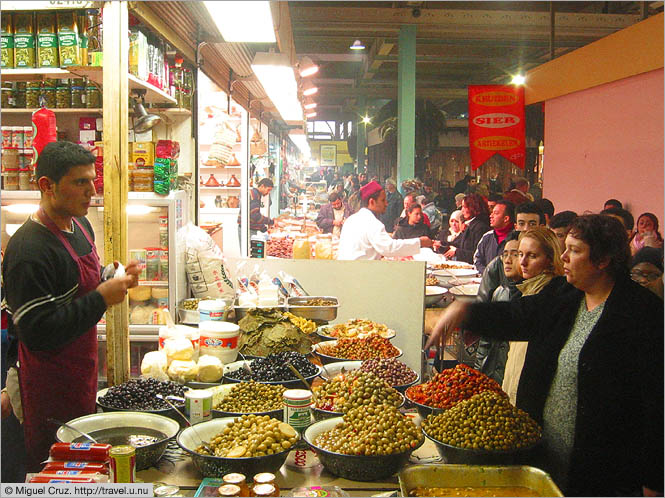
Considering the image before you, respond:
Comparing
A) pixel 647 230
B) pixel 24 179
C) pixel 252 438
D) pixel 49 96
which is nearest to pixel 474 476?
pixel 252 438

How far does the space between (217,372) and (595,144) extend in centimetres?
671

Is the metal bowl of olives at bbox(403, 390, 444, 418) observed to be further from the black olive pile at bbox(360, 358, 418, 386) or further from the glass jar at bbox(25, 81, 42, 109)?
the glass jar at bbox(25, 81, 42, 109)

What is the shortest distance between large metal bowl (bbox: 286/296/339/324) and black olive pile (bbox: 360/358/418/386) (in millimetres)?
1052

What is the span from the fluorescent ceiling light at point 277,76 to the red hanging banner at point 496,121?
11.0 ft

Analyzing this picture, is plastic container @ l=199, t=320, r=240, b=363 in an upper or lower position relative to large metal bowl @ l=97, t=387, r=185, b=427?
upper

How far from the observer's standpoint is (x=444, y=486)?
8.42ft

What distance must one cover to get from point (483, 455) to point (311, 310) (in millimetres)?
2234

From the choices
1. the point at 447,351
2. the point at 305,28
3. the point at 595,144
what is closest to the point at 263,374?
the point at 447,351

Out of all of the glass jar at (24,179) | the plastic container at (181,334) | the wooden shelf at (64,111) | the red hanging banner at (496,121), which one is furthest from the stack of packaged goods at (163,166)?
the red hanging banner at (496,121)

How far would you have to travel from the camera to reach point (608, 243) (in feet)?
8.80

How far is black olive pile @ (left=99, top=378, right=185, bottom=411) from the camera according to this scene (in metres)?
3.02

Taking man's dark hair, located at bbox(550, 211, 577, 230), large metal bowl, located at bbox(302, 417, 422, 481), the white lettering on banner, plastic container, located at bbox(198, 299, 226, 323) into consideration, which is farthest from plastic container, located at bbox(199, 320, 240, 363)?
the white lettering on banner

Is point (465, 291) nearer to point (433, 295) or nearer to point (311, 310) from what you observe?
point (433, 295)

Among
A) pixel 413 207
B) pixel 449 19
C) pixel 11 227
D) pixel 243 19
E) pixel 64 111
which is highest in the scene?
pixel 449 19
